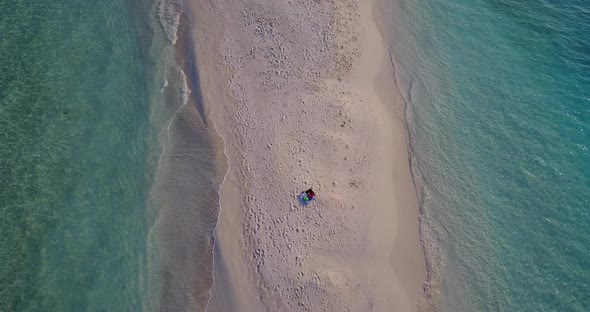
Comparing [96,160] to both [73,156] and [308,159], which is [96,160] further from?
[308,159]

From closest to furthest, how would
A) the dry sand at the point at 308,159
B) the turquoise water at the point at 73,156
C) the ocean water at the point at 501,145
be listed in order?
the turquoise water at the point at 73,156, the dry sand at the point at 308,159, the ocean water at the point at 501,145

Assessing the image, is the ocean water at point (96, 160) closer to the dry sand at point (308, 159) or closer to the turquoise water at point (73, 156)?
the turquoise water at point (73, 156)

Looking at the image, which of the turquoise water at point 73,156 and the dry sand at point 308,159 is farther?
the dry sand at point 308,159

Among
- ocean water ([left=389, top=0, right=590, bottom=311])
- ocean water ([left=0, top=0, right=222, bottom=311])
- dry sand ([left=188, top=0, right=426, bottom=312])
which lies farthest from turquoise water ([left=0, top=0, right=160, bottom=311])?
ocean water ([left=389, top=0, right=590, bottom=311])

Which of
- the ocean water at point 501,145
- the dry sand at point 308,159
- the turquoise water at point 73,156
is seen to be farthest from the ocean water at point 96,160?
the ocean water at point 501,145

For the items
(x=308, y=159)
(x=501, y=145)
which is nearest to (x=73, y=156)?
(x=308, y=159)

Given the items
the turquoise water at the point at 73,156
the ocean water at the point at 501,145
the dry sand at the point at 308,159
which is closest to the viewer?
the turquoise water at the point at 73,156

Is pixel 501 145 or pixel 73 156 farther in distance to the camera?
pixel 501 145

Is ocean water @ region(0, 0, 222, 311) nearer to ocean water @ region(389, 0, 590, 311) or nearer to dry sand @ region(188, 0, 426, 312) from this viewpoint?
dry sand @ region(188, 0, 426, 312)
